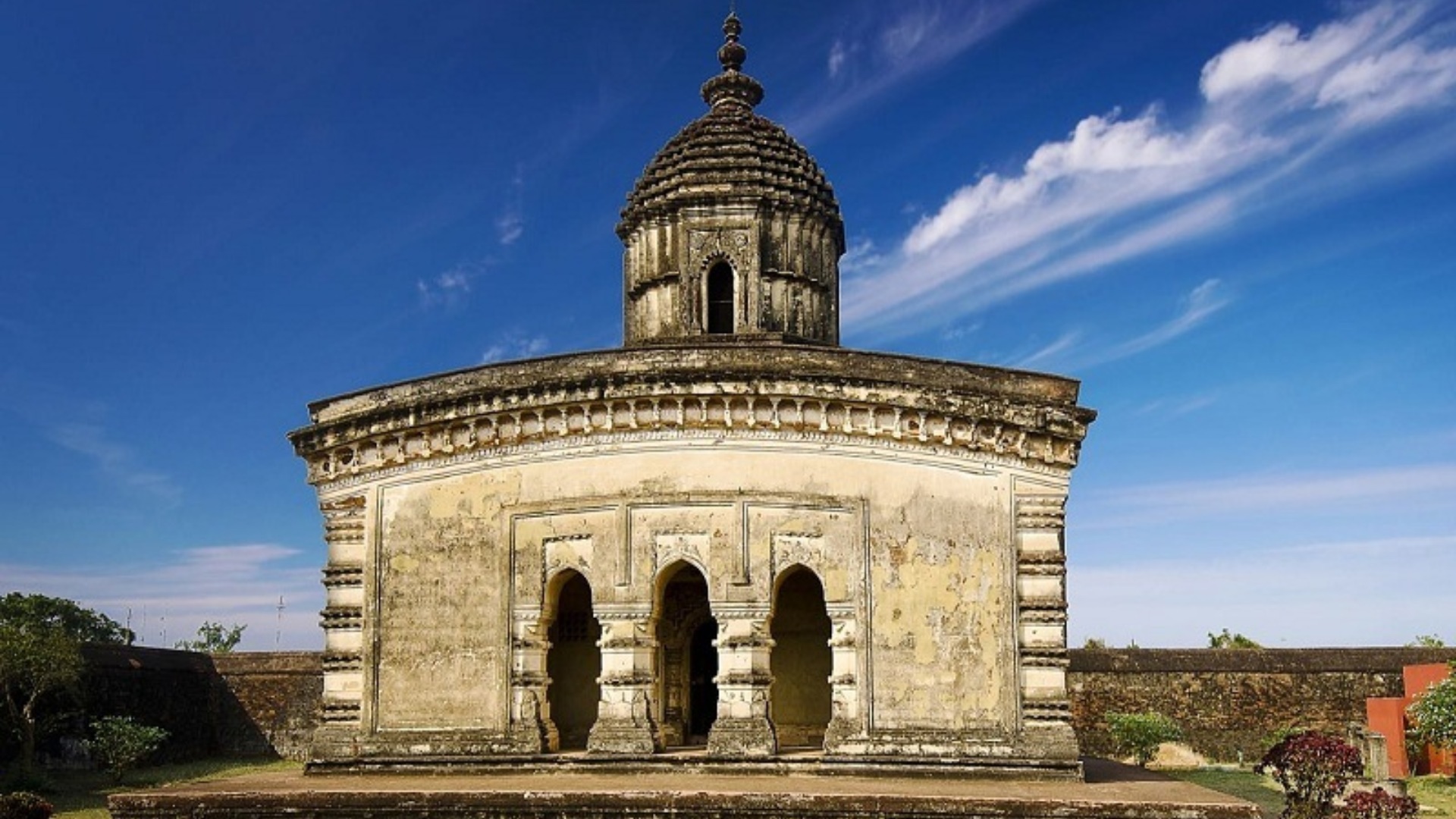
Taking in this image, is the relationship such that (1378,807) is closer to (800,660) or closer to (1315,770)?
(1315,770)

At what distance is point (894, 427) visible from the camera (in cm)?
1553

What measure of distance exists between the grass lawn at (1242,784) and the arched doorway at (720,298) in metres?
8.90

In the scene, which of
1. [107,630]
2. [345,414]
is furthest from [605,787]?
[107,630]

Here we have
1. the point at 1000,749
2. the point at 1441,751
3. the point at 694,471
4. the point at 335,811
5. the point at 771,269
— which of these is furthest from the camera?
the point at 1441,751

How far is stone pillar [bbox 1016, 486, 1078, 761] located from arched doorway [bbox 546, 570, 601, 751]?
5.97 metres

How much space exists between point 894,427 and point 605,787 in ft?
16.9

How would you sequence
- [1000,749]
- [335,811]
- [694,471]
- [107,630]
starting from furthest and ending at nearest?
[107,630] → [694,471] → [1000,749] → [335,811]

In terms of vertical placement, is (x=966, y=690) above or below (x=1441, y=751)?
above

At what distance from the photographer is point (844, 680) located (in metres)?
14.9

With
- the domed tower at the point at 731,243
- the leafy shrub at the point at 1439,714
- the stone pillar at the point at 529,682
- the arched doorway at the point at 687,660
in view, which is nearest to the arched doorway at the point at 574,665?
the arched doorway at the point at 687,660

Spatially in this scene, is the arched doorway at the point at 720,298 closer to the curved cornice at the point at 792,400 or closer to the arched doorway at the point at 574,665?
the curved cornice at the point at 792,400

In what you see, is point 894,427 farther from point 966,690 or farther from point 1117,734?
point 1117,734

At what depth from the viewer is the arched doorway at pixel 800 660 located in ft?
56.6

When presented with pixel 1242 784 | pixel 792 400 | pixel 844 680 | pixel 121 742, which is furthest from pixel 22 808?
pixel 1242 784
